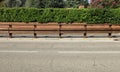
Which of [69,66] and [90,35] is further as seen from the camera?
[90,35]

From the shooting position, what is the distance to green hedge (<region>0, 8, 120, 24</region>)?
102 feet

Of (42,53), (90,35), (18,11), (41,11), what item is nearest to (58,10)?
(41,11)

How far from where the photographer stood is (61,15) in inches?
1265

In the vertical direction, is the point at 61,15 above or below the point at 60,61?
above

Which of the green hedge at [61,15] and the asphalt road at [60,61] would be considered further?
the green hedge at [61,15]

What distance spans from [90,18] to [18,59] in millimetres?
21421

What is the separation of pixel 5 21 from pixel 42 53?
22024 millimetres

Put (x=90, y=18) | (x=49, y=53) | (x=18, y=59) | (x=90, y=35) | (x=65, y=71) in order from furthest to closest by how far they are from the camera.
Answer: (x=90, y=18)
(x=90, y=35)
(x=49, y=53)
(x=18, y=59)
(x=65, y=71)

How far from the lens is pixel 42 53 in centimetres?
1209

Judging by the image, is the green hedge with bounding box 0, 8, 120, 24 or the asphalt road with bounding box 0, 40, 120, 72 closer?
the asphalt road with bounding box 0, 40, 120, 72

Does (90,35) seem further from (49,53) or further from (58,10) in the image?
(58,10)

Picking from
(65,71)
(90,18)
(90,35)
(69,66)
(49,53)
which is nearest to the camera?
(65,71)

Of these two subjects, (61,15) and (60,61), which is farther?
(61,15)

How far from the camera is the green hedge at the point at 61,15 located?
31016 mm
